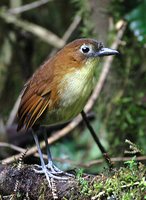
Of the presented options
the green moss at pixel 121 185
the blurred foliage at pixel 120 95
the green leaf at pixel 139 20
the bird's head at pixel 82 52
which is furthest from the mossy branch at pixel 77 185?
the green leaf at pixel 139 20

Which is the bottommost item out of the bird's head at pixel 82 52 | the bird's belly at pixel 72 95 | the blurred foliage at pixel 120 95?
the bird's belly at pixel 72 95

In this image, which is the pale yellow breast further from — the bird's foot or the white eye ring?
the bird's foot

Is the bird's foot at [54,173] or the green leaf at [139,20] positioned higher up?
the green leaf at [139,20]

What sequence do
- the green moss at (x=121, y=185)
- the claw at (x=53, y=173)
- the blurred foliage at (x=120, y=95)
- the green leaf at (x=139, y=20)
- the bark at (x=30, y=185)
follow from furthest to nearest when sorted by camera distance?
the blurred foliage at (x=120, y=95) → the green leaf at (x=139, y=20) → the claw at (x=53, y=173) → the bark at (x=30, y=185) → the green moss at (x=121, y=185)

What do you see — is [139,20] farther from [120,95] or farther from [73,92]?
[73,92]

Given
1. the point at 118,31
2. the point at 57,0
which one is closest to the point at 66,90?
the point at 118,31

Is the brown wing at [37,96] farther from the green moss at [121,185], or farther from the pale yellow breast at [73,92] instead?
the green moss at [121,185]

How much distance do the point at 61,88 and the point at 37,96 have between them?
0.18m

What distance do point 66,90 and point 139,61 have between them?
234cm

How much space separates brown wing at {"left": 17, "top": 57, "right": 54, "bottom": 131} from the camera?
2742mm

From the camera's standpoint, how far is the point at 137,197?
2.17 m

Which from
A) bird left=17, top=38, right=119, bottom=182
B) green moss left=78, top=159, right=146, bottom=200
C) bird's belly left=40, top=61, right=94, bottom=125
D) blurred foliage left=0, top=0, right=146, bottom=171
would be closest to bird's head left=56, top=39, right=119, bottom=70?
bird left=17, top=38, right=119, bottom=182

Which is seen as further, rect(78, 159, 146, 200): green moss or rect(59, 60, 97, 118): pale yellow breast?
rect(59, 60, 97, 118): pale yellow breast

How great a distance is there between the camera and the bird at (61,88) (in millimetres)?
2674
